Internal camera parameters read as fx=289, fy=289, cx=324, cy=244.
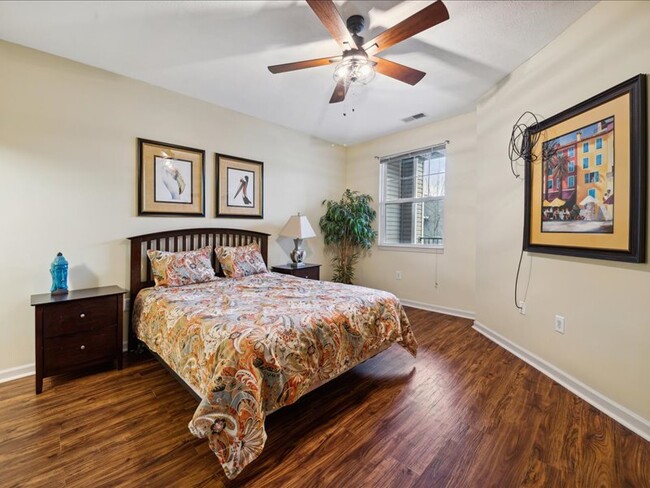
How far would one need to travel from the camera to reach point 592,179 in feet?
6.67

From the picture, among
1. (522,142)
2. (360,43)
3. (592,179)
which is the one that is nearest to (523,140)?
(522,142)

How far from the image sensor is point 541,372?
2416 millimetres

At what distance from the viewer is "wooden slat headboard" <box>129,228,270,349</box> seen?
2854 millimetres

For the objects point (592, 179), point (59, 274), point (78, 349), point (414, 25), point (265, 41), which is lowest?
point (78, 349)

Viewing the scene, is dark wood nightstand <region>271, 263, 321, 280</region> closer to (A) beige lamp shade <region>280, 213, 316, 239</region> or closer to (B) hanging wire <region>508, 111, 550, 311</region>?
(A) beige lamp shade <region>280, 213, 316, 239</region>

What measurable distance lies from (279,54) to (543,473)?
329 cm

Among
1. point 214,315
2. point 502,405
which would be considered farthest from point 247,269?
point 502,405

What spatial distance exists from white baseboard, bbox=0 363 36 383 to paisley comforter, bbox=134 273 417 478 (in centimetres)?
81

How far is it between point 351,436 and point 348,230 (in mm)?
3363

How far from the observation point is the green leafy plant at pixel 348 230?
15.4ft

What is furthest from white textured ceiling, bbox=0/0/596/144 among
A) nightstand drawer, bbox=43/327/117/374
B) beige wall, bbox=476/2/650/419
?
nightstand drawer, bbox=43/327/117/374

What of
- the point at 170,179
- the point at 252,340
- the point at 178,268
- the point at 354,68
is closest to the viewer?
the point at 252,340

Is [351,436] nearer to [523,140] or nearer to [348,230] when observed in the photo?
[523,140]

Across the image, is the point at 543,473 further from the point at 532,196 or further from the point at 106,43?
the point at 106,43
